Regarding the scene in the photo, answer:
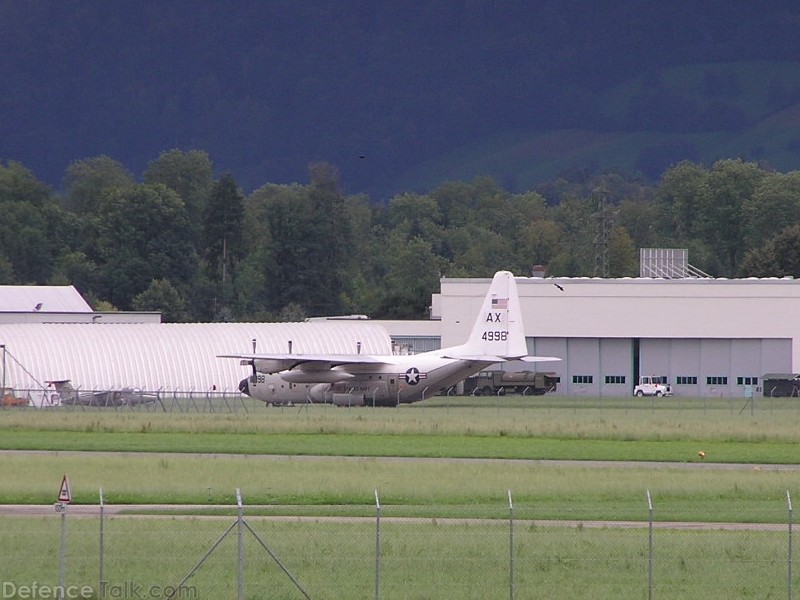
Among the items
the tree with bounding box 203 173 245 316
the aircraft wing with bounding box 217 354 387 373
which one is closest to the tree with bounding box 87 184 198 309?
the tree with bounding box 203 173 245 316

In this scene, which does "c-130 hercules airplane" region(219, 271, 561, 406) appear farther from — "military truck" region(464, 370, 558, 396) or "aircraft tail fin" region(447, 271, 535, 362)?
"military truck" region(464, 370, 558, 396)

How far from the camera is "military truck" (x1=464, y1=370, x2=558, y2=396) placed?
282 feet

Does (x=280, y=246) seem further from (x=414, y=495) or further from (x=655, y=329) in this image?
(x=414, y=495)

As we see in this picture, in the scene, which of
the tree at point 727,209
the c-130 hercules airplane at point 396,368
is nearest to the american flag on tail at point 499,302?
the c-130 hercules airplane at point 396,368

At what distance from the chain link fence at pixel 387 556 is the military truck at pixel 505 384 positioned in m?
55.8

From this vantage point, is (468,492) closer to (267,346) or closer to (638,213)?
(267,346)

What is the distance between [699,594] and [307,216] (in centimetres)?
13891

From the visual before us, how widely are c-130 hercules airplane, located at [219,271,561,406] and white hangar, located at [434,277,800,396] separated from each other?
1992 cm

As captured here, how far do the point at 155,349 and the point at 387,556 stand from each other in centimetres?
5639

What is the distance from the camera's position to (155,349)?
79.1 metres

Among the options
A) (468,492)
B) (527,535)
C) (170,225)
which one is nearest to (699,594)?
(527,535)

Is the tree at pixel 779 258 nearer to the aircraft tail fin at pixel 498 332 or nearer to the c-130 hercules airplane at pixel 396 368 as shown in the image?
the aircraft tail fin at pixel 498 332

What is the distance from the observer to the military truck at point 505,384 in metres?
85.9

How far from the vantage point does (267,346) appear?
82812mm
